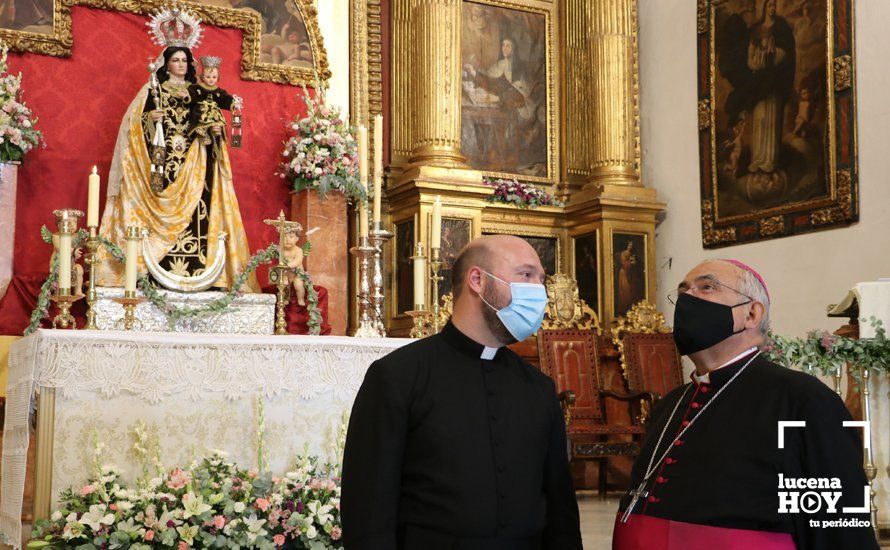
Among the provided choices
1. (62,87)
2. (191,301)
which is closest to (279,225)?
(191,301)

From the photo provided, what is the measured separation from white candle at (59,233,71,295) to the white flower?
1.40 metres

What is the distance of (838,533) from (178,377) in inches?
142

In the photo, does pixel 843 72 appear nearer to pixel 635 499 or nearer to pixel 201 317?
pixel 201 317

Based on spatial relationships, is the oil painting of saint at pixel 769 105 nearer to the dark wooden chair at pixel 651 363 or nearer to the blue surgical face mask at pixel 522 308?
the dark wooden chair at pixel 651 363

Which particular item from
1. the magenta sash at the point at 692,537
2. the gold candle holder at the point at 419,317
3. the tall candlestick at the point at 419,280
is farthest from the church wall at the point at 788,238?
the magenta sash at the point at 692,537

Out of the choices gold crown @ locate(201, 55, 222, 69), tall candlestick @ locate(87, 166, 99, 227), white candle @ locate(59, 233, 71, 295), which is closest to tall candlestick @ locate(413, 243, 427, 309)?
white candle @ locate(59, 233, 71, 295)

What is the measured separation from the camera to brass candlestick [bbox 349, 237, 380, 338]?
239 inches

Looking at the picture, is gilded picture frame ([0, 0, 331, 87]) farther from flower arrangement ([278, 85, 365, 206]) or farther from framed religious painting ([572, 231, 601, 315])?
framed religious painting ([572, 231, 601, 315])

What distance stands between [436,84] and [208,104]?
8.19ft

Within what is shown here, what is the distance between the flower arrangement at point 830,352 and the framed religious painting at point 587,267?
411cm

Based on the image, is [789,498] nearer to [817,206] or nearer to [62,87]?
[817,206]

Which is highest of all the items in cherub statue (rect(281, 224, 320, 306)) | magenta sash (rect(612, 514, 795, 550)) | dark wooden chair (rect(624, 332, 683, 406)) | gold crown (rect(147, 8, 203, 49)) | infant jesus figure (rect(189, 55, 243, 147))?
gold crown (rect(147, 8, 203, 49))

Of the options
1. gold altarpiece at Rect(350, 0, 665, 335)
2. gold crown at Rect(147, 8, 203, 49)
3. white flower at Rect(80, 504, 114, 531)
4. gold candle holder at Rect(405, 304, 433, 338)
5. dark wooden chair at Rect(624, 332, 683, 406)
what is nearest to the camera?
white flower at Rect(80, 504, 114, 531)

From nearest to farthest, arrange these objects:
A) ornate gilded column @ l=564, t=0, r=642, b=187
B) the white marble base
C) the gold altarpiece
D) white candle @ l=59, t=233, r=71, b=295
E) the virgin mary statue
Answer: white candle @ l=59, t=233, r=71, b=295
the white marble base
the virgin mary statue
the gold altarpiece
ornate gilded column @ l=564, t=0, r=642, b=187
